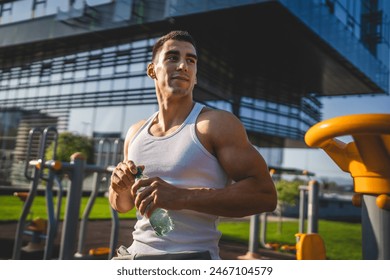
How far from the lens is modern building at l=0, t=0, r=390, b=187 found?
5.07m

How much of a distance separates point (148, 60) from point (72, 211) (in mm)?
4383

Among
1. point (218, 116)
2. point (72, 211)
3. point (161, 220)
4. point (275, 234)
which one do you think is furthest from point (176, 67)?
point (275, 234)

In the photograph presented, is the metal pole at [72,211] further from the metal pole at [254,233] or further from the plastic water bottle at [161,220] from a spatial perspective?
the plastic water bottle at [161,220]

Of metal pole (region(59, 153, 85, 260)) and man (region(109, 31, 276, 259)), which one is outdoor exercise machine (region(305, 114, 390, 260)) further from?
metal pole (region(59, 153, 85, 260))

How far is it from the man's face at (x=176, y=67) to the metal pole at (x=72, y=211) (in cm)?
173

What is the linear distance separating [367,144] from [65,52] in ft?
20.2

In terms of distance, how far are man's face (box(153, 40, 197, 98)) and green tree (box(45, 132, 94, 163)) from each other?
6.85 m

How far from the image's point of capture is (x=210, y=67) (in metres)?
6.51

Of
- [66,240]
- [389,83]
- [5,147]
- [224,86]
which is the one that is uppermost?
[224,86]

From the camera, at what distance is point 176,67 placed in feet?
2.38

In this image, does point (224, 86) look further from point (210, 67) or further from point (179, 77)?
point (179, 77)

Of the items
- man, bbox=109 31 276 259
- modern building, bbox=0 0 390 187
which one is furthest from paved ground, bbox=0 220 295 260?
man, bbox=109 31 276 259
